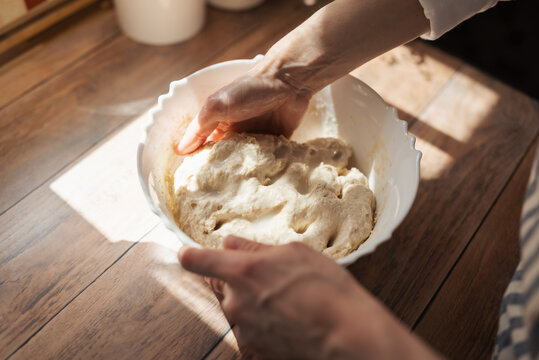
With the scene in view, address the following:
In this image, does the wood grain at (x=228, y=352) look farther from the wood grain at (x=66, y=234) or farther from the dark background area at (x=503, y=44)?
the dark background area at (x=503, y=44)

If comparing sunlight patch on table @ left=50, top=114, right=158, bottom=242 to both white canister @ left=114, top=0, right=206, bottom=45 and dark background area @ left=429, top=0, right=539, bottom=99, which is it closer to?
white canister @ left=114, top=0, right=206, bottom=45

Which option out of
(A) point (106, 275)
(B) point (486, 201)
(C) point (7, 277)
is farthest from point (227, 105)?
(B) point (486, 201)

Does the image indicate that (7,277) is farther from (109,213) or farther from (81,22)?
(81,22)

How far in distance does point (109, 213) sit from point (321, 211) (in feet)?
1.62

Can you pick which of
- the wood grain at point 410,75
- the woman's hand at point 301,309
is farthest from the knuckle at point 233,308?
the wood grain at point 410,75

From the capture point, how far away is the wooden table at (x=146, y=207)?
2.91ft

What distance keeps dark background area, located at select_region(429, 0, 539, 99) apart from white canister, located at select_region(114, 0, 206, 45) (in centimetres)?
81

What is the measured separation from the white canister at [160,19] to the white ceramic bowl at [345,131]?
0.48m

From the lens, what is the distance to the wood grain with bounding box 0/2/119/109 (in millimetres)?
1250

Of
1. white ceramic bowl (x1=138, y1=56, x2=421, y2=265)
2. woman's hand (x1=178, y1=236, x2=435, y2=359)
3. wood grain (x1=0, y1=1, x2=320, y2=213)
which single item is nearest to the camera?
woman's hand (x1=178, y1=236, x2=435, y2=359)

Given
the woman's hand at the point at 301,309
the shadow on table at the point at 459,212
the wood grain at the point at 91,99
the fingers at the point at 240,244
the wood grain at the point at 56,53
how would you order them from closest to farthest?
the woman's hand at the point at 301,309 → the fingers at the point at 240,244 → the shadow on table at the point at 459,212 → the wood grain at the point at 91,99 → the wood grain at the point at 56,53

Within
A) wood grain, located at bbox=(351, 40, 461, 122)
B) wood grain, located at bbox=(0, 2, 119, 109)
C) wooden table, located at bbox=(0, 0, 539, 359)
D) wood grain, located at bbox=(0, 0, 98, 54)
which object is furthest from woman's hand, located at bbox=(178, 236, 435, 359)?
wood grain, located at bbox=(0, 0, 98, 54)

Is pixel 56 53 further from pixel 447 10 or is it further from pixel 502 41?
pixel 502 41

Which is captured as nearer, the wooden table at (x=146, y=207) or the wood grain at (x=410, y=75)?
the wooden table at (x=146, y=207)
